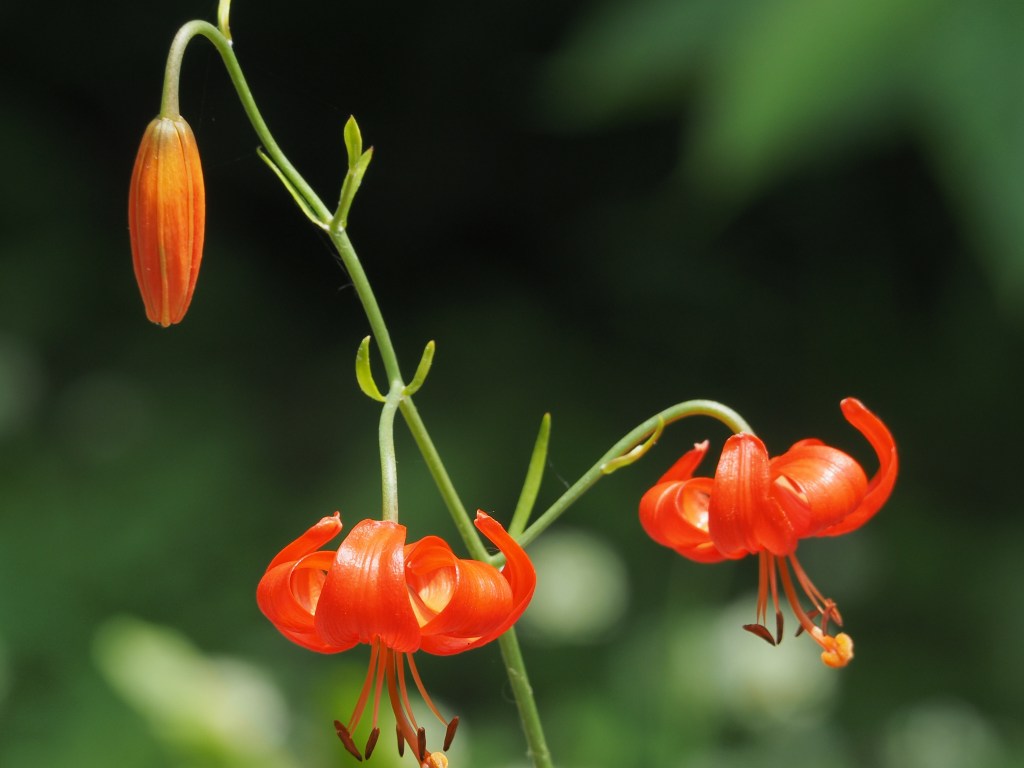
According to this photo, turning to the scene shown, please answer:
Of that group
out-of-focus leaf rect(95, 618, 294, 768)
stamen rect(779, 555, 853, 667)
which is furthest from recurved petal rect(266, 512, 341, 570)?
out-of-focus leaf rect(95, 618, 294, 768)

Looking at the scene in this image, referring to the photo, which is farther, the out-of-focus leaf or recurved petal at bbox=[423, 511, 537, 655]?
the out-of-focus leaf

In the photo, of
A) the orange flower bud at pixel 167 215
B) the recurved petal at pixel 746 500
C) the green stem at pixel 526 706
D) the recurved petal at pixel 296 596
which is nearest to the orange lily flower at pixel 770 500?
the recurved petal at pixel 746 500

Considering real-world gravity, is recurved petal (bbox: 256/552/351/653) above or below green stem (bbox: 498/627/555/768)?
above

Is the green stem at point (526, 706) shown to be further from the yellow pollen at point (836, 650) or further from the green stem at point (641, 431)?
the yellow pollen at point (836, 650)

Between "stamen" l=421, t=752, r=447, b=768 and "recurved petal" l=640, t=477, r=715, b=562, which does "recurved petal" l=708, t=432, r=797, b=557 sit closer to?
"recurved petal" l=640, t=477, r=715, b=562

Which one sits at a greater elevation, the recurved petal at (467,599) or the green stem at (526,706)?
the recurved petal at (467,599)

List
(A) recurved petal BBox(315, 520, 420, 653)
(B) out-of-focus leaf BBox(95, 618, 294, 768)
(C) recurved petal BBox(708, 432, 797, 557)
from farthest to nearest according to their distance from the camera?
1. (B) out-of-focus leaf BBox(95, 618, 294, 768)
2. (C) recurved petal BBox(708, 432, 797, 557)
3. (A) recurved petal BBox(315, 520, 420, 653)
